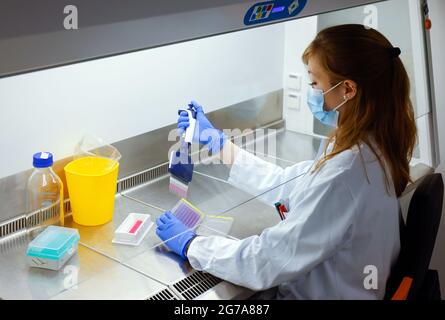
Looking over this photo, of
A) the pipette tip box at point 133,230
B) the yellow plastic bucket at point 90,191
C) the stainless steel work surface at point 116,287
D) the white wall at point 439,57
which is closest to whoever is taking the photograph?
the stainless steel work surface at point 116,287

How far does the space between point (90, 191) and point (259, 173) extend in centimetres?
58

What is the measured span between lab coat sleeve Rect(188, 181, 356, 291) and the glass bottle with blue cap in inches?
22.0

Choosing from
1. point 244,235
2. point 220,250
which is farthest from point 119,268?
point 244,235

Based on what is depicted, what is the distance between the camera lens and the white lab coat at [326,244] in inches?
60.4

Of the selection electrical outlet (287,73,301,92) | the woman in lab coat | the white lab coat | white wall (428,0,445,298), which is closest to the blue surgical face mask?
the woman in lab coat

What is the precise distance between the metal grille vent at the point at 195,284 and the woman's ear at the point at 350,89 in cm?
61

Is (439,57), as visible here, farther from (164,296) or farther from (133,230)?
(164,296)

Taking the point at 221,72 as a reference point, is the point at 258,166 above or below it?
below

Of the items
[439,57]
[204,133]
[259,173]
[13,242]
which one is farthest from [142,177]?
[439,57]

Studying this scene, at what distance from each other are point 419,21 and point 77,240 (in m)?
1.59

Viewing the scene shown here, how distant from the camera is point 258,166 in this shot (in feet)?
6.79

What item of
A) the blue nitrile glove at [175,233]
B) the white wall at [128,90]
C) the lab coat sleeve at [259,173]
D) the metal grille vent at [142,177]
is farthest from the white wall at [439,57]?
the blue nitrile glove at [175,233]

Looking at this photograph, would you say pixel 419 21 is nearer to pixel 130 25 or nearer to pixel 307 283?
pixel 307 283

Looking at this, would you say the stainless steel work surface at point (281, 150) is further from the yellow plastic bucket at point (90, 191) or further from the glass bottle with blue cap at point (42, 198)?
the glass bottle with blue cap at point (42, 198)
